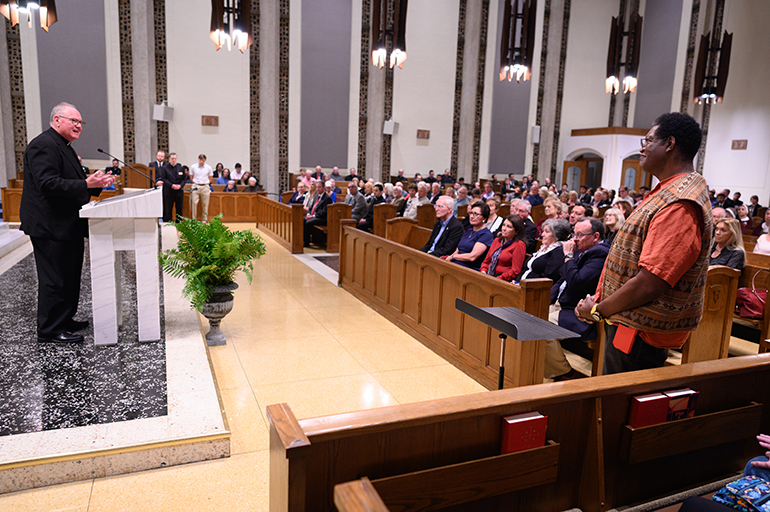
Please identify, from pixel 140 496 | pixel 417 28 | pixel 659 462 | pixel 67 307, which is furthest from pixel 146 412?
Result: pixel 417 28

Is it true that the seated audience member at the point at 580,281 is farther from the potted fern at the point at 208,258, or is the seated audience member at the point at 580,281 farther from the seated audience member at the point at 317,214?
the seated audience member at the point at 317,214

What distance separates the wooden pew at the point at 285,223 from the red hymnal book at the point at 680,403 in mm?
7506

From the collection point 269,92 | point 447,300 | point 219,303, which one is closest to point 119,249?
point 219,303

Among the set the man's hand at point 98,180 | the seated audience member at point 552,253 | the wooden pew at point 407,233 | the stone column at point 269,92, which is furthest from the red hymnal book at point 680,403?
the stone column at point 269,92

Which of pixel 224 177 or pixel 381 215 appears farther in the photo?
pixel 224 177

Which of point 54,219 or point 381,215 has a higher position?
point 54,219

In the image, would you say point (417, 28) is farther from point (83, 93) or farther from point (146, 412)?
point (146, 412)

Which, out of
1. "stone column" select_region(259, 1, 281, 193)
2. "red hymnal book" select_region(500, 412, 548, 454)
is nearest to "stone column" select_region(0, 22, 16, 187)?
"stone column" select_region(259, 1, 281, 193)

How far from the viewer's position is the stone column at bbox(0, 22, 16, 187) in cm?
1303

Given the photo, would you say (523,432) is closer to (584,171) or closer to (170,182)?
(170,182)

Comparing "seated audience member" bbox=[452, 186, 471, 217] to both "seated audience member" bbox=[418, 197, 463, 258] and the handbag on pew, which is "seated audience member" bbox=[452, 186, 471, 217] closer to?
"seated audience member" bbox=[418, 197, 463, 258]

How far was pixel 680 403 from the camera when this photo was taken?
70.1 inches

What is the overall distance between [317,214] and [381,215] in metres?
1.53

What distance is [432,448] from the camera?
149 centimetres
